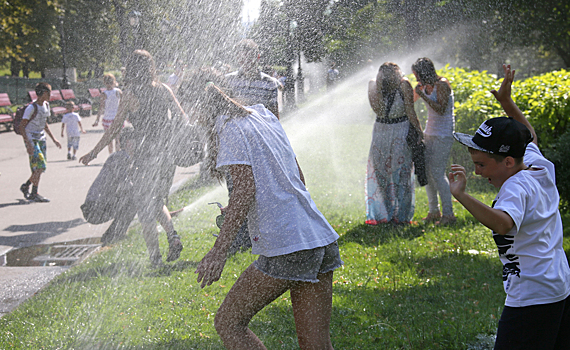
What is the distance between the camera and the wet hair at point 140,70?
16.1 ft

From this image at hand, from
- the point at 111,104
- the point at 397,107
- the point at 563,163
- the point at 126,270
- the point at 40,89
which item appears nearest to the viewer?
the point at 126,270

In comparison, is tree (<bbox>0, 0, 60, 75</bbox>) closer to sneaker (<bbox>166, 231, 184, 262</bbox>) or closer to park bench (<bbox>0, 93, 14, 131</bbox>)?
park bench (<bbox>0, 93, 14, 131</bbox>)

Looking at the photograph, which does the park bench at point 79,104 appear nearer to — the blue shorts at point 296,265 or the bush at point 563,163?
the bush at point 563,163

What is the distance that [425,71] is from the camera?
5973 millimetres

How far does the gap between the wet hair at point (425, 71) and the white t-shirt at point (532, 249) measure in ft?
12.5

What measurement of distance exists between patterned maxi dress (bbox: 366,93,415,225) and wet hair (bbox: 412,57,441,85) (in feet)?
1.35

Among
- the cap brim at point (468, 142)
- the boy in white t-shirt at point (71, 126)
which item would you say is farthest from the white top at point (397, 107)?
the boy in white t-shirt at point (71, 126)

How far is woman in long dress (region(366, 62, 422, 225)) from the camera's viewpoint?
19.5 ft

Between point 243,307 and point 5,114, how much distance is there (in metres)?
19.9

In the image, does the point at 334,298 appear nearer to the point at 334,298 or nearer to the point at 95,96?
the point at 334,298

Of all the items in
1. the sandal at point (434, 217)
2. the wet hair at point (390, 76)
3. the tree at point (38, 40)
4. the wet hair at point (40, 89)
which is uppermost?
the tree at point (38, 40)

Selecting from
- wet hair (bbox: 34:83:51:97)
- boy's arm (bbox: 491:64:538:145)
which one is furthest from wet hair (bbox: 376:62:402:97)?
wet hair (bbox: 34:83:51:97)

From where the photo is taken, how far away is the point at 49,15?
33438 millimetres

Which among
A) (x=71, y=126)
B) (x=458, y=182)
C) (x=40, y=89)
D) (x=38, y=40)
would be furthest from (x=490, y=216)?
(x=38, y=40)
